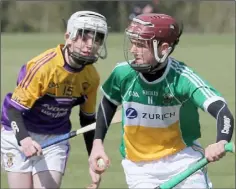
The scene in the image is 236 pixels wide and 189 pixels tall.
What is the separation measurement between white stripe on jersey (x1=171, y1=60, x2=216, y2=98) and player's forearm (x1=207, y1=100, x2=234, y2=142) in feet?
0.29

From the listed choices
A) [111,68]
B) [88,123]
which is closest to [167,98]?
[88,123]

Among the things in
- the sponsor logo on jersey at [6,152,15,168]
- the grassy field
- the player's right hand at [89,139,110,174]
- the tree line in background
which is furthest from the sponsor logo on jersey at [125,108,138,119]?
the tree line in background

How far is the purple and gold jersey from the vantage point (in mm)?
5328

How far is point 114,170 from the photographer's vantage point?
8.20 m

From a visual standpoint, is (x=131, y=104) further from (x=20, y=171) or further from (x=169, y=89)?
(x=20, y=171)

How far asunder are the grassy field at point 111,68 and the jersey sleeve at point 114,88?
2.91 metres

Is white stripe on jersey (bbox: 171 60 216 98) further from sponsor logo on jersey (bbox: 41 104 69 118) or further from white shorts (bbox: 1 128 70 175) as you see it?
white shorts (bbox: 1 128 70 175)

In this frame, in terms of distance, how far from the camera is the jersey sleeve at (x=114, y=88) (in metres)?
4.69

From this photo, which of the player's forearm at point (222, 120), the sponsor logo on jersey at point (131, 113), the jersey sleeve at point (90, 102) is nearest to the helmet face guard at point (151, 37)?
the sponsor logo on jersey at point (131, 113)

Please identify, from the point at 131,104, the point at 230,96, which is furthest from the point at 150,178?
the point at 230,96

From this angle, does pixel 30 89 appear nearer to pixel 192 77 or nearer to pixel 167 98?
pixel 167 98

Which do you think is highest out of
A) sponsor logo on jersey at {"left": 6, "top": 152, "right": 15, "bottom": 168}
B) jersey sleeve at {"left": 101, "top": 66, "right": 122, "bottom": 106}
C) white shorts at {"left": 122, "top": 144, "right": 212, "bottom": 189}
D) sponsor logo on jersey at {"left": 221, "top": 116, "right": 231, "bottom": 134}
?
sponsor logo on jersey at {"left": 221, "top": 116, "right": 231, "bottom": 134}

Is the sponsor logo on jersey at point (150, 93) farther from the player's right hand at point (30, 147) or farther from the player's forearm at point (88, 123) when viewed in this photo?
the player's forearm at point (88, 123)

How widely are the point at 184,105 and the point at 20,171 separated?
1.58 m
